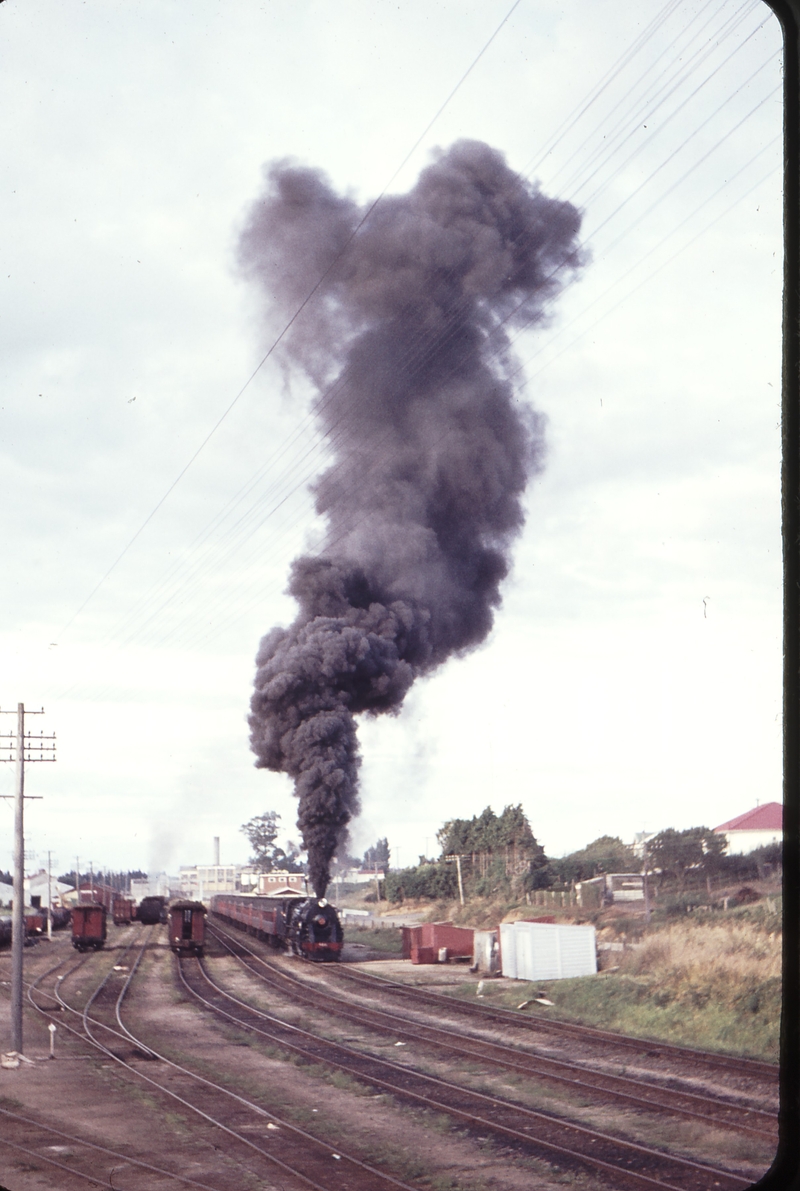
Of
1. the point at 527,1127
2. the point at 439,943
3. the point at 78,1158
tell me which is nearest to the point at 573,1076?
Result: the point at 527,1127

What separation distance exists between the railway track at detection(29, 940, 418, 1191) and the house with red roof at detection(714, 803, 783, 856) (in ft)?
98.4

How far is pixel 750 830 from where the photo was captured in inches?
1843

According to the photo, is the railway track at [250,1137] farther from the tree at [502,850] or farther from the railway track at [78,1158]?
the tree at [502,850]

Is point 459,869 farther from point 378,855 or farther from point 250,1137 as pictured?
point 378,855

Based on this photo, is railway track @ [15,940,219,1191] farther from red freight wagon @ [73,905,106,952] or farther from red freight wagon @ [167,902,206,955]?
red freight wagon @ [73,905,106,952]

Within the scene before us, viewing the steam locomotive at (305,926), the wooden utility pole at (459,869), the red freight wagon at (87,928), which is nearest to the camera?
the steam locomotive at (305,926)

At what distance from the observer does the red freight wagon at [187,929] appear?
46.4 m

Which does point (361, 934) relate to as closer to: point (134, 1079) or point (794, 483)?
point (134, 1079)

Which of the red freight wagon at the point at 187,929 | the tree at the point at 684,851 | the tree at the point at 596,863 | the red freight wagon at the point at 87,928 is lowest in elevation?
the red freight wagon at the point at 87,928

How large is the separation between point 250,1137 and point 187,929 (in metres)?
33.1

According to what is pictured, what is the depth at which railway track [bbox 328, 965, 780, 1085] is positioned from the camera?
61.8 ft

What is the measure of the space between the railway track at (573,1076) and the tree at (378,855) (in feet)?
271

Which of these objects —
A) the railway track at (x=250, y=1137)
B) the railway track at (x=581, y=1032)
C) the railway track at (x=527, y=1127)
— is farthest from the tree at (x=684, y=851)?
the railway track at (x=250, y=1137)

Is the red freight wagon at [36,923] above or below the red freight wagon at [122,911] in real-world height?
above
